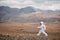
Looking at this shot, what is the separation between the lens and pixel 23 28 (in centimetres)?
214

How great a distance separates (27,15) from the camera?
7.05ft

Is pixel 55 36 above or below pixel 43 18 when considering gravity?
below

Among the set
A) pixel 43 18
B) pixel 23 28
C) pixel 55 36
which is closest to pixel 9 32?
pixel 23 28

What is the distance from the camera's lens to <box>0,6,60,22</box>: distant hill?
212 centimetres

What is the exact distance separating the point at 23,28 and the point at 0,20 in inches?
14.3

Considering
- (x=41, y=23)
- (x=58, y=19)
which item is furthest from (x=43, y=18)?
(x=58, y=19)

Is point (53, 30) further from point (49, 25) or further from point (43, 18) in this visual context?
point (43, 18)

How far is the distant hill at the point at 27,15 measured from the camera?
2.12 metres

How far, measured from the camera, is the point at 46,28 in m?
2.11

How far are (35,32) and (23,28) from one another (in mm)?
184

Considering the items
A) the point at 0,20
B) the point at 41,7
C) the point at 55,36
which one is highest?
the point at 41,7

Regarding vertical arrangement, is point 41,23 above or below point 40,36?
above

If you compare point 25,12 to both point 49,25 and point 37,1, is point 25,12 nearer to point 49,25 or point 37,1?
point 37,1

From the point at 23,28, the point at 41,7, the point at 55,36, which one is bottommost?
the point at 55,36
